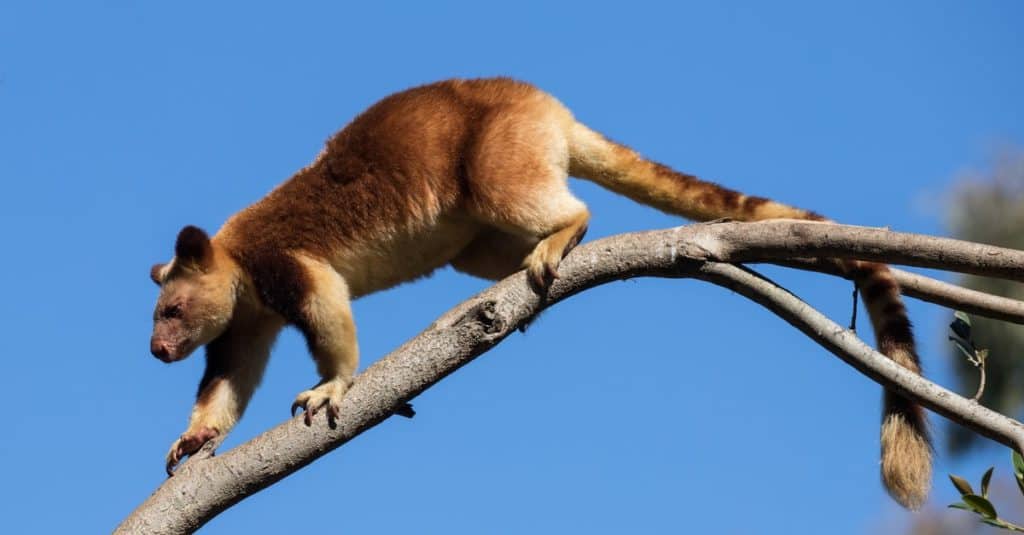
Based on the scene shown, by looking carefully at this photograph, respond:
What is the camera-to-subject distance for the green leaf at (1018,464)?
457cm

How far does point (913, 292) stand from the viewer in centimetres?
596

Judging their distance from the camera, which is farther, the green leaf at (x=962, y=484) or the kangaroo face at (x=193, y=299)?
the kangaroo face at (x=193, y=299)

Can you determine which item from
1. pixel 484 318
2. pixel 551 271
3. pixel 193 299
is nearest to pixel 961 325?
pixel 551 271

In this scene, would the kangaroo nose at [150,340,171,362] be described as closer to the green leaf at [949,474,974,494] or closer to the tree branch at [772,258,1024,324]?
the tree branch at [772,258,1024,324]

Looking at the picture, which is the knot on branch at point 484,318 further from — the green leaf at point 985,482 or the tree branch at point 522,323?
the green leaf at point 985,482

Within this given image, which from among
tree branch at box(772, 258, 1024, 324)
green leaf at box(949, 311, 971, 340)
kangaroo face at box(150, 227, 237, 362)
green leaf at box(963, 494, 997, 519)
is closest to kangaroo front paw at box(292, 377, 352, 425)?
kangaroo face at box(150, 227, 237, 362)

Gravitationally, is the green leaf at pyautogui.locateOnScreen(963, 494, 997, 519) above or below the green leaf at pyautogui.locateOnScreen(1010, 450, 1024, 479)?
below

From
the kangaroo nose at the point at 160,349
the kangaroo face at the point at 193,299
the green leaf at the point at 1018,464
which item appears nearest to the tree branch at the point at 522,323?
the green leaf at the point at 1018,464

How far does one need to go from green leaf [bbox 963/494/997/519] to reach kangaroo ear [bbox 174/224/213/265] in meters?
4.55

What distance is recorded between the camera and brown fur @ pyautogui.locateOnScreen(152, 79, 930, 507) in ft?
21.6

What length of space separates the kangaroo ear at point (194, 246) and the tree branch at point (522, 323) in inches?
78.8

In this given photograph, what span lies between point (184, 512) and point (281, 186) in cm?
263

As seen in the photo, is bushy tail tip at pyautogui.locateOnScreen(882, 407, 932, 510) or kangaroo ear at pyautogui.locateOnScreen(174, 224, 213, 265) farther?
kangaroo ear at pyautogui.locateOnScreen(174, 224, 213, 265)

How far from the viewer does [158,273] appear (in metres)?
7.85
